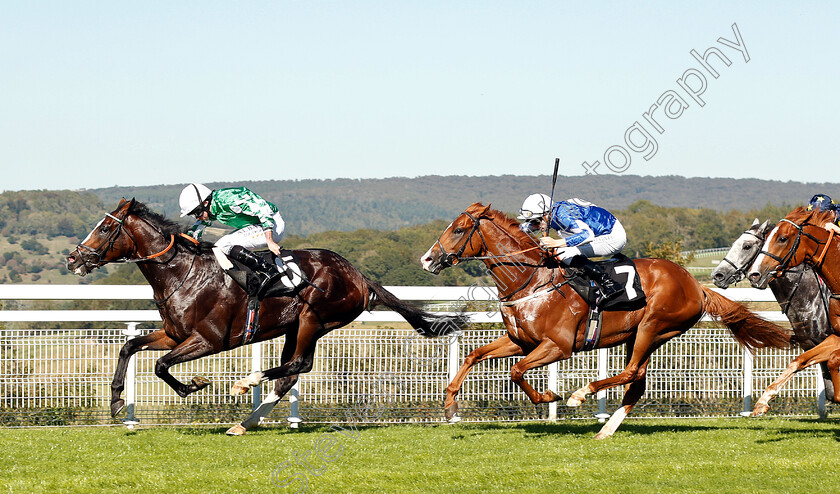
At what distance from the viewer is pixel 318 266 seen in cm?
792

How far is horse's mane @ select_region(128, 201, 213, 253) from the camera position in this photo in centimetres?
757

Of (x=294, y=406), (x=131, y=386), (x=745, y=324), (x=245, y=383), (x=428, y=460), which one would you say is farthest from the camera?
(x=294, y=406)

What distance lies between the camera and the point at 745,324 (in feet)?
25.4

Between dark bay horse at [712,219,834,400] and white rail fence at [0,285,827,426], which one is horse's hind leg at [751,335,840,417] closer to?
dark bay horse at [712,219,834,400]

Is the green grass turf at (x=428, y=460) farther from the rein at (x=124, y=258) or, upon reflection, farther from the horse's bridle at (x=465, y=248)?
the horse's bridle at (x=465, y=248)

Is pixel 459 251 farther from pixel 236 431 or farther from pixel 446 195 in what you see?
pixel 446 195

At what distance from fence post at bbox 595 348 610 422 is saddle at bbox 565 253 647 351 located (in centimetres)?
155

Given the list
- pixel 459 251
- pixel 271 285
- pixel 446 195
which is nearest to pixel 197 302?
pixel 271 285

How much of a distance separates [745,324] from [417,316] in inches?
103

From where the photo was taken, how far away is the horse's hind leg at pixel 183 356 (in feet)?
23.8

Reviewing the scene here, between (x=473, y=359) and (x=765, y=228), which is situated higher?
(x=765, y=228)

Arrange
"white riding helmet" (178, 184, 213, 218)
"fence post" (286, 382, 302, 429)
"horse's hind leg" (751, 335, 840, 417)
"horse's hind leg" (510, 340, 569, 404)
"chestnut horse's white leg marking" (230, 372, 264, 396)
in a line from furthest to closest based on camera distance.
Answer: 1. "fence post" (286, 382, 302, 429)
2. "white riding helmet" (178, 184, 213, 218)
3. "chestnut horse's white leg marking" (230, 372, 264, 396)
4. "horse's hind leg" (510, 340, 569, 404)
5. "horse's hind leg" (751, 335, 840, 417)

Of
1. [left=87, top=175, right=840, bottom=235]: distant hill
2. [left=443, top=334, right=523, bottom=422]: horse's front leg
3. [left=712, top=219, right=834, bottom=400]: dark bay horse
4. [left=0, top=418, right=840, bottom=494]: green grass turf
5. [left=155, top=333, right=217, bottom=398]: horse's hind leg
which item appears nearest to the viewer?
[left=0, top=418, right=840, bottom=494]: green grass turf

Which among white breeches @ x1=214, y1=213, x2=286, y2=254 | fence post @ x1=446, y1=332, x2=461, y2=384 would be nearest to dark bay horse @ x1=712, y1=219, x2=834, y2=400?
fence post @ x1=446, y1=332, x2=461, y2=384
